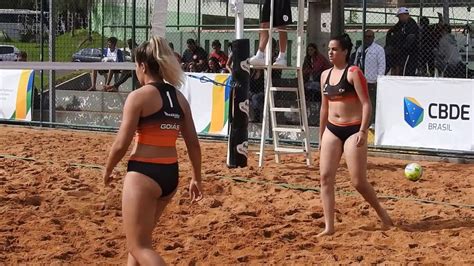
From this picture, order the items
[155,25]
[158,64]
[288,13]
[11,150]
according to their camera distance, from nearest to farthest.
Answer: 1. [158,64]
2. [155,25]
3. [288,13]
4. [11,150]

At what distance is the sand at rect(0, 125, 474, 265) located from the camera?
736 cm

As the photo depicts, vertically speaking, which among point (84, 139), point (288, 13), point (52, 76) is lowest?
point (84, 139)

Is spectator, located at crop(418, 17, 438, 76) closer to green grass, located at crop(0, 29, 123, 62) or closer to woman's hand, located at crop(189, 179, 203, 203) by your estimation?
green grass, located at crop(0, 29, 123, 62)

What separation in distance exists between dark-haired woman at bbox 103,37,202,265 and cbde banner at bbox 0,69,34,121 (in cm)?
1351

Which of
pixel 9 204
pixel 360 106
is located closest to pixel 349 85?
pixel 360 106

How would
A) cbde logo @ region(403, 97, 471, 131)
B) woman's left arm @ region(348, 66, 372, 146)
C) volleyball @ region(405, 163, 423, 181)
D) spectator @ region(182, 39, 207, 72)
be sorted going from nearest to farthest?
woman's left arm @ region(348, 66, 372, 146)
volleyball @ region(405, 163, 423, 181)
cbde logo @ region(403, 97, 471, 131)
spectator @ region(182, 39, 207, 72)

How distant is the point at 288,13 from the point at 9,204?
5155mm

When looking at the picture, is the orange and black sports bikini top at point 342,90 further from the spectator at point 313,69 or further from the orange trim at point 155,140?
the spectator at point 313,69

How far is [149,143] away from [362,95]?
3028 mm

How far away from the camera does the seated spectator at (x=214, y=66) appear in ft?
56.2

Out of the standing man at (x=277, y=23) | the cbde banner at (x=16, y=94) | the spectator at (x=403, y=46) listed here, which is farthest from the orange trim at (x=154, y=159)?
the cbde banner at (x=16, y=94)

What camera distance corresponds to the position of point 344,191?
34.8ft

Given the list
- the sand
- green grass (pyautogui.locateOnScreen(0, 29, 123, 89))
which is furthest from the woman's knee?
green grass (pyautogui.locateOnScreen(0, 29, 123, 89))

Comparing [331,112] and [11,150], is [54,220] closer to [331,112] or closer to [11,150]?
[331,112]
